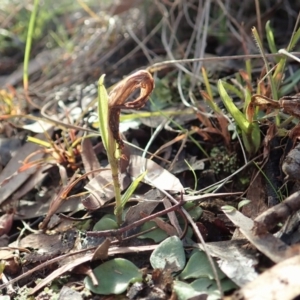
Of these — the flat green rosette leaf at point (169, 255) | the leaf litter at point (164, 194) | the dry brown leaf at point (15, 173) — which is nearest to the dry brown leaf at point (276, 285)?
the leaf litter at point (164, 194)

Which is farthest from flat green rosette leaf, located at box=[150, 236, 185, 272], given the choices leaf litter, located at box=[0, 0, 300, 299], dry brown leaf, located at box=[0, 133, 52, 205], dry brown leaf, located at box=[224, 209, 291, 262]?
dry brown leaf, located at box=[0, 133, 52, 205]

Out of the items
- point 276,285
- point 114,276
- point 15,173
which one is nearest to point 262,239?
point 276,285

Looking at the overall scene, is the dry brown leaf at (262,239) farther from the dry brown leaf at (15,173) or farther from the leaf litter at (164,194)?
the dry brown leaf at (15,173)

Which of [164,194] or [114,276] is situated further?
[164,194]

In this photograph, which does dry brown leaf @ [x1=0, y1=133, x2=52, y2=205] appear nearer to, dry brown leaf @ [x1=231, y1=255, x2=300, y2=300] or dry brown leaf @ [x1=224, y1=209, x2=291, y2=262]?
dry brown leaf @ [x1=224, y1=209, x2=291, y2=262]

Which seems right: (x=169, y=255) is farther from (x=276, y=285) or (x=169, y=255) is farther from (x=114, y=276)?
(x=276, y=285)

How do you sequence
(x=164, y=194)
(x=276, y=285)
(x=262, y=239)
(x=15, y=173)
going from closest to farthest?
(x=276, y=285) < (x=262, y=239) < (x=164, y=194) < (x=15, y=173)

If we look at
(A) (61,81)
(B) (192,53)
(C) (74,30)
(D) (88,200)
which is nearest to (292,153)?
(D) (88,200)

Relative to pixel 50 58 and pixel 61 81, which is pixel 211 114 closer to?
pixel 61 81

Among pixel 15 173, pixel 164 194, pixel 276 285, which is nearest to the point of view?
pixel 276 285
